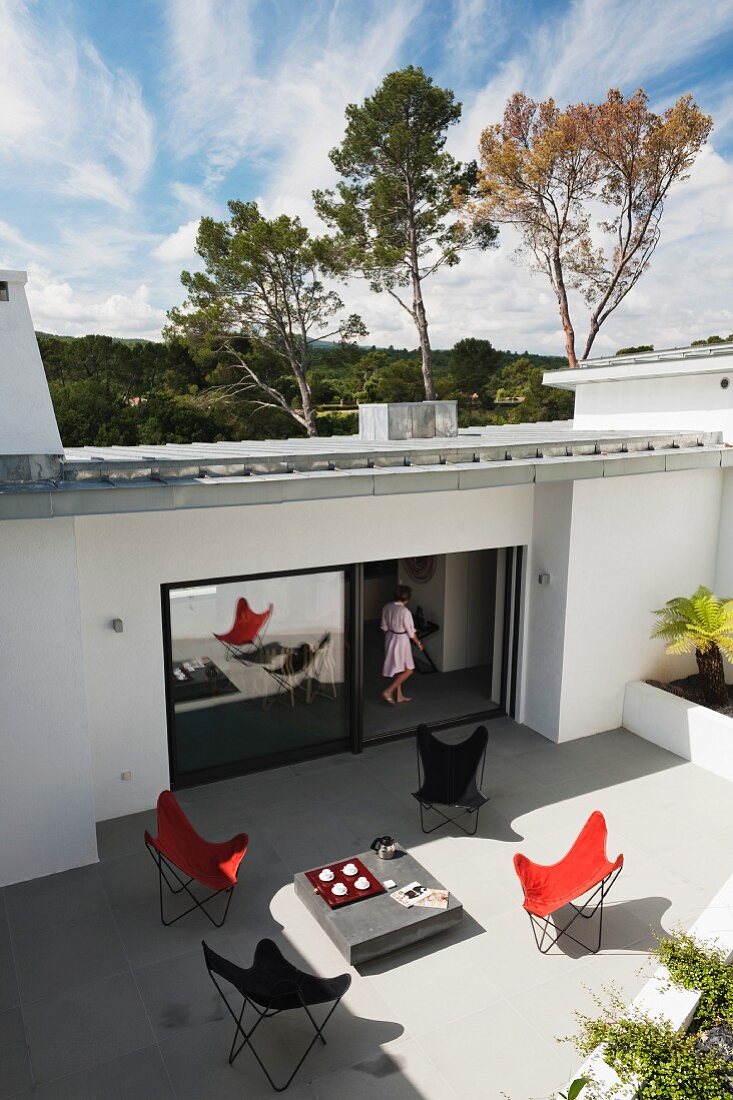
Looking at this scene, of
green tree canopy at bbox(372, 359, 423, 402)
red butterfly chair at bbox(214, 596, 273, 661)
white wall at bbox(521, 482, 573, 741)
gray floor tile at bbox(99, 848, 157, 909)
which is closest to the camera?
gray floor tile at bbox(99, 848, 157, 909)

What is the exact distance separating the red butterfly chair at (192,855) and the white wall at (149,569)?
4.84ft

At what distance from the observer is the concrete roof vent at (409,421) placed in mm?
→ 11430

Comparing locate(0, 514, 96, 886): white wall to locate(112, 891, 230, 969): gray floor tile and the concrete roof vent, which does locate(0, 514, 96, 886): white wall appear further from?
the concrete roof vent

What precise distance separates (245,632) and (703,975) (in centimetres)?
568

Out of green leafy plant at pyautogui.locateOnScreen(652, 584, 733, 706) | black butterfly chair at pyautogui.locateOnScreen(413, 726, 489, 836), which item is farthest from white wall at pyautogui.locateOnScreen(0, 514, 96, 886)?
green leafy plant at pyautogui.locateOnScreen(652, 584, 733, 706)

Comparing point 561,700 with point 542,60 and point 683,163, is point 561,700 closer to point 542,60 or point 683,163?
point 683,163

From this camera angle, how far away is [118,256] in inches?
1783

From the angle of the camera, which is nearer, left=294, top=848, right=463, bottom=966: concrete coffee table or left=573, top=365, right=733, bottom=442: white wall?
left=294, top=848, right=463, bottom=966: concrete coffee table

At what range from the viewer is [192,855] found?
6.79m

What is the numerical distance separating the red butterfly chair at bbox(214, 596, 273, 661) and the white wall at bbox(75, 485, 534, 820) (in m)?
0.58

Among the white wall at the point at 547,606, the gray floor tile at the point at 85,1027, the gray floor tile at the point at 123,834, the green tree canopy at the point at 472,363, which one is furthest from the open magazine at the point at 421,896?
the green tree canopy at the point at 472,363

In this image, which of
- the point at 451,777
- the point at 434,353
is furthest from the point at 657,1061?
the point at 434,353

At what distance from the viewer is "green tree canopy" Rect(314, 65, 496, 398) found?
2864cm

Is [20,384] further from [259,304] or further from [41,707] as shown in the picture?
[259,304]
